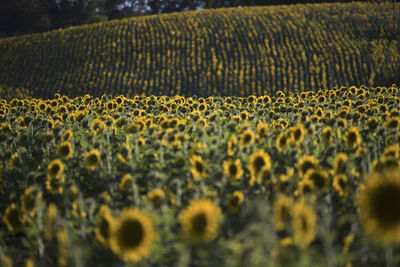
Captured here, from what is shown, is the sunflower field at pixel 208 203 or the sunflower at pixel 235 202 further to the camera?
the sunflower at pixel 235 202

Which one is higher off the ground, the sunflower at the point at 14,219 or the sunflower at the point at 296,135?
the sunflower at the point at 296,135

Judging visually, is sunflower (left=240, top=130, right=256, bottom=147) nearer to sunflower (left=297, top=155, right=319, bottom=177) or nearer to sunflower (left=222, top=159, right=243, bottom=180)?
sunflower (left=222, top=159, right=243, bottom=180)

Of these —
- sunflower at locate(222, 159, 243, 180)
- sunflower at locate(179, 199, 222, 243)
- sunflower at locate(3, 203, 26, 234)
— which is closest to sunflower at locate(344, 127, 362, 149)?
sunflower at locate(222, 159, 243, 180)

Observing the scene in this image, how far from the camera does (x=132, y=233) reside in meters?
1.85

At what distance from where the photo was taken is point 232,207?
Result: 2.63 metres

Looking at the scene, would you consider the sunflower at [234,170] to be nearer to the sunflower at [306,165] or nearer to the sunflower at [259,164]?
the sunflower at [259,164]

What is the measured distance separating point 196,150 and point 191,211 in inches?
73.0

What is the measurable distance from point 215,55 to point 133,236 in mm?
18195

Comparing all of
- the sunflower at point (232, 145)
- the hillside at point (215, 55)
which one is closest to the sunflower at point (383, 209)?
the sunflower at point (232, 145)

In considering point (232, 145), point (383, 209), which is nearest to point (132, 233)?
point (383, 209)

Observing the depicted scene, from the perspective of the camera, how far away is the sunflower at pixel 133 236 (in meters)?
1.83

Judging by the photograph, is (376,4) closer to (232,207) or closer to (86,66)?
(86,66)

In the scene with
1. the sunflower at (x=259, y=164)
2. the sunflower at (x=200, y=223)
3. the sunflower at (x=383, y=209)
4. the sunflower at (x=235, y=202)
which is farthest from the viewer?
the sunflower at (x=259, y=164)

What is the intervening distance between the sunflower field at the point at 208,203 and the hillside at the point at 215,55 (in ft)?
40.8
